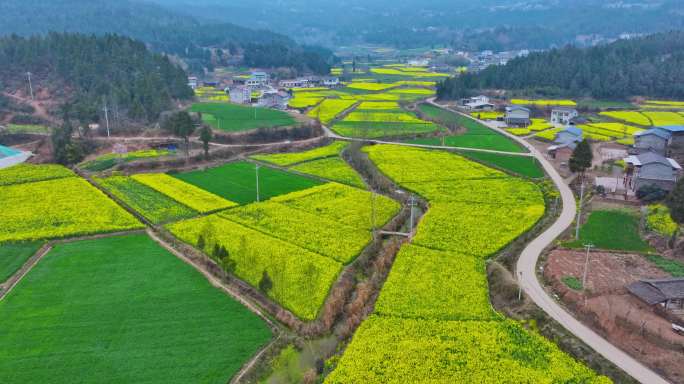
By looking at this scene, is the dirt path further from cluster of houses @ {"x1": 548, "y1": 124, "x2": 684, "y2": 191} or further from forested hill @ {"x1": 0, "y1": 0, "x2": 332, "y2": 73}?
cluster of houses @ {"x1": 548, "y1": 124, "x2": 684, "y2": 191}

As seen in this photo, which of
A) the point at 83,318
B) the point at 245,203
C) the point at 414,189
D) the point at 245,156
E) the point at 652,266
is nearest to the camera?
the point at 83,318

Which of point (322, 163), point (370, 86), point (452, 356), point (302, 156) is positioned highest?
point (370, 86)

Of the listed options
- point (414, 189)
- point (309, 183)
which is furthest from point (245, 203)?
point (414, 189)

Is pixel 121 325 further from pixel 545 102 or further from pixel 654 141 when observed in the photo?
pixel 545 102

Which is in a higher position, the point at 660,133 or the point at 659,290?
the point at 660,133

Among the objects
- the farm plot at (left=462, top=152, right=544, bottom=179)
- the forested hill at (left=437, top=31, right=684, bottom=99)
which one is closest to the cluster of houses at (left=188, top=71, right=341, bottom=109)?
the forested hill at (left=437, top=31, right=684, bottom=99)

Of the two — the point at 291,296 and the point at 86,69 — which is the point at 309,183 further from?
the point at 86,69

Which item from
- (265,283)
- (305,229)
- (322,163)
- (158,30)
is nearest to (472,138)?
(322,163)
